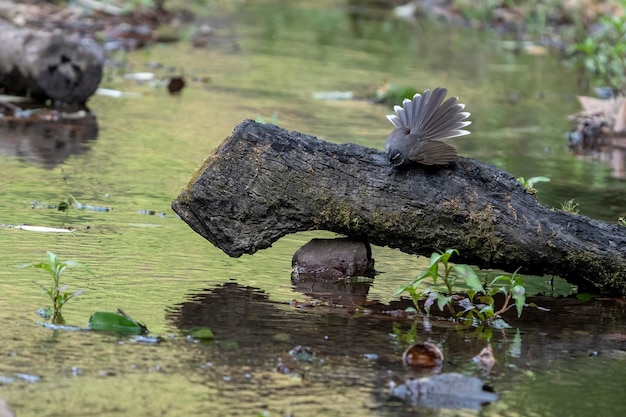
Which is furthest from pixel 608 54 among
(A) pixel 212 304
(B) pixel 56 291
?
(B) pixel 56 291

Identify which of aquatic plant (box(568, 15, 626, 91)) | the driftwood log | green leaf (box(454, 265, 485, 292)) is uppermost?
aquatic plant (box(568, 15, 626, 91))

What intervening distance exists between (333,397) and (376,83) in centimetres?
747

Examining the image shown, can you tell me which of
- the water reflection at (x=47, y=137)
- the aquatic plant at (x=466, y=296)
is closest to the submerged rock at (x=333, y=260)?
the aquatic plant at (x=466, y=296)

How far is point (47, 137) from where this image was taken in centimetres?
738

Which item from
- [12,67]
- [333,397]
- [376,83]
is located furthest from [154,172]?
[376,83]

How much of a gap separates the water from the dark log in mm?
258

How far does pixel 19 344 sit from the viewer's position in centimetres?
358

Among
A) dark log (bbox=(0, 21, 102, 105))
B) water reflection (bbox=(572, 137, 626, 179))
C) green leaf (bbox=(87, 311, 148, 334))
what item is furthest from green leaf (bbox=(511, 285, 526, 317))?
dark log (bbox=(0, 21, 102, 105))

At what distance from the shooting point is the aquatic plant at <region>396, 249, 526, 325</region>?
13.1 ft

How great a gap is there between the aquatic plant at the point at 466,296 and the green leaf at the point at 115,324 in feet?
3.09

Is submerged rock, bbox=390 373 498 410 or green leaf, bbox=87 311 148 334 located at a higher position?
green leaf, bbox=87 311 148 334

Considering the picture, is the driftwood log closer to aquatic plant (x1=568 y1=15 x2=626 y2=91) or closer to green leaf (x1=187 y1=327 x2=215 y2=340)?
green leaf (x1=187 y1=327 x2=215 y2=340)

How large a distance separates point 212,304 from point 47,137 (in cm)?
352

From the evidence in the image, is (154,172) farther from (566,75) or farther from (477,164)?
(566,75)
